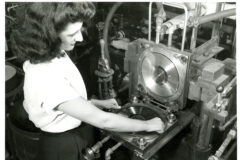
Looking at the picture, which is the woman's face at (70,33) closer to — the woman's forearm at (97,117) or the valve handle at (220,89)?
the woman's forearm at (97,117)

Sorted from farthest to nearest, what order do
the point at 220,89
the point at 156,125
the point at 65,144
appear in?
the point at 65,144 < the point at 156,125 < the point at 220,89

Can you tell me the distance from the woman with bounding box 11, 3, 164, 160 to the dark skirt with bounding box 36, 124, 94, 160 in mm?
66

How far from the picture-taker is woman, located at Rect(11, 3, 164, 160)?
1251 mm

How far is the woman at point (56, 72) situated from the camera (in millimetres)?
1251

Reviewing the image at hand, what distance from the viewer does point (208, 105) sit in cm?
131

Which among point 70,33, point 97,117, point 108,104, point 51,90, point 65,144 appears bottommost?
point 65,144

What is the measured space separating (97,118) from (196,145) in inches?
21.8

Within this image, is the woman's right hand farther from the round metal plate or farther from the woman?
the round metal plate

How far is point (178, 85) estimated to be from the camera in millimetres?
1481

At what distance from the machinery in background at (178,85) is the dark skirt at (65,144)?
0.18 meters

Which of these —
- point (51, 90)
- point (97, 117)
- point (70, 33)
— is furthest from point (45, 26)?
point (97, 117)

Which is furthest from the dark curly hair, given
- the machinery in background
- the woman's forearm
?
the machinery in background

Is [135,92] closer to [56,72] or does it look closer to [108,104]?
[108,104]

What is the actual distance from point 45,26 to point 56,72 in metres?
0.21
